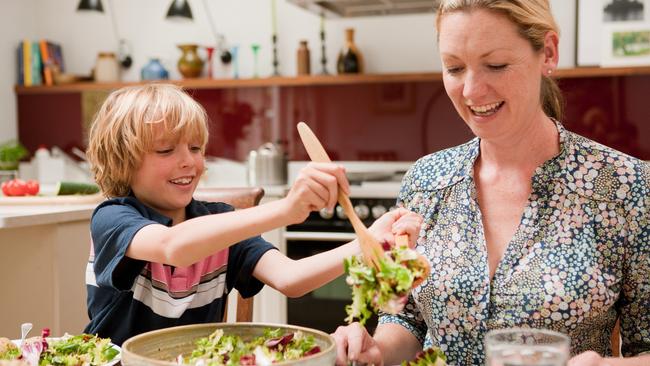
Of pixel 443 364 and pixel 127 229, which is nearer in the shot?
pixel 443 364

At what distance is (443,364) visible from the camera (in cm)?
93

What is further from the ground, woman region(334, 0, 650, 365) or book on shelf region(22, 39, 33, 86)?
book on shelf region(22, 39, 33, 86)

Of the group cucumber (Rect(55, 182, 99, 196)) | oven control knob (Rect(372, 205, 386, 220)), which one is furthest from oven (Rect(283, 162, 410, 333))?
cucumber (Rect(55, 182, 99, 196))

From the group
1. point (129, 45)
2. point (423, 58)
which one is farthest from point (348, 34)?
point (129, 45)

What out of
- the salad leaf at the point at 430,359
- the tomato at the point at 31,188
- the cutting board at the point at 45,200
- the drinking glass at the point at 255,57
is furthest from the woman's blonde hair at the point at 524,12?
the drinking glass at the point at 255,57

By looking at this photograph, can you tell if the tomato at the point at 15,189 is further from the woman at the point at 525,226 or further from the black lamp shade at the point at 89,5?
the woman at the point at 525,226

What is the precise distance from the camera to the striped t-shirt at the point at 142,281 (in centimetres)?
126

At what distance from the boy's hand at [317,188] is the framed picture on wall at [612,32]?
3.37m

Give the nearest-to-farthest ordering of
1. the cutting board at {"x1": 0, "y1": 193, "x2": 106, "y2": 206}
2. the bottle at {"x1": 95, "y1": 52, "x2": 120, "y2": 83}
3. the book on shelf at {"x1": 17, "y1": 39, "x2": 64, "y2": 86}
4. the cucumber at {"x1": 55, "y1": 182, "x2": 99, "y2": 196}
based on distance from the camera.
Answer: the cutting board at {"x1": 0, "y1": 193, "x2": 106, "y2": 206} → the cucumber at {"x1": 55, "y1": 182, "x2": 99, "y2": 196} → the bottle at {"x1": 95, "y1": 52, "x2": 120, "y2": 83} → the book on shelf at {"x1": 17, "y1": 39, "x2": 64, "y2": 86}

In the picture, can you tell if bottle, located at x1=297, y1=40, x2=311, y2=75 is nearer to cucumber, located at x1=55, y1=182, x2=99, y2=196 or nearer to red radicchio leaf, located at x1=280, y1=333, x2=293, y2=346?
cucumber, located at x1=55, y1=182, x2=99, y2=196

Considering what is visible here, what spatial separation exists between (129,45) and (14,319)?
279 centimetres

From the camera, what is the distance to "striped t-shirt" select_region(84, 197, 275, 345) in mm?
1264

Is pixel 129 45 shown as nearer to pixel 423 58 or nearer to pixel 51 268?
pixel 423 58

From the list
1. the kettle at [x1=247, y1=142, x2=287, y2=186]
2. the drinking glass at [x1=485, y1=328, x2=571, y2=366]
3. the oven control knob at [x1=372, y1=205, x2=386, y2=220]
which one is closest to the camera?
the drinking glass at [x1=485, y1=328, x2=571, y2=366]
